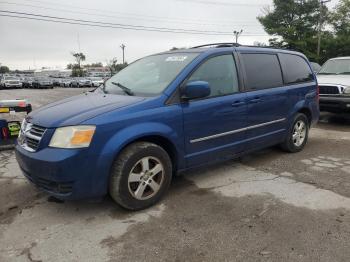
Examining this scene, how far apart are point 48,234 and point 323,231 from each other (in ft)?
8.47

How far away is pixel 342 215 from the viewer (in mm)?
3543

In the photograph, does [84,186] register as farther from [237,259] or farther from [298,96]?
[298,96]

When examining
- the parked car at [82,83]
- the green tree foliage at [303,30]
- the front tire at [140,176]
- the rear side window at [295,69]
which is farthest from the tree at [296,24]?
the front tire at [140,176]

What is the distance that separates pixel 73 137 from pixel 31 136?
61 centimetres

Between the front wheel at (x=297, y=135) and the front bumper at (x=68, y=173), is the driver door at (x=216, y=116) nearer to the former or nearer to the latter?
the front bumper at (x=68, y=173)

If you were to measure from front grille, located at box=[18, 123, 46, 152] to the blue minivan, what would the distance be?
1cm

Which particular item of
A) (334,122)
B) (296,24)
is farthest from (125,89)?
(296,24)

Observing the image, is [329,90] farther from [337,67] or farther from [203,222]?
[203,222]

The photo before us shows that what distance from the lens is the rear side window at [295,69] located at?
18.2ft

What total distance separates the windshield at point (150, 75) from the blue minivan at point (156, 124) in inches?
0.7

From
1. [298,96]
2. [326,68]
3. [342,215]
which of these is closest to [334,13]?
[326,68]

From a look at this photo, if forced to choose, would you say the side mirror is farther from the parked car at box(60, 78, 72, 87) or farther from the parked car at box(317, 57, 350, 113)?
the parked car at box(60, 78, 72, 87)

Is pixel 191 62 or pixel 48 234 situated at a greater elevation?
pixel 191 62

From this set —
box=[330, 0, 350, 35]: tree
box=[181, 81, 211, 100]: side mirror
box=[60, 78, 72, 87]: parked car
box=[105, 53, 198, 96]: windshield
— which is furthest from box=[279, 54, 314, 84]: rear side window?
box=[60, 78, 72, 87]: parked car
